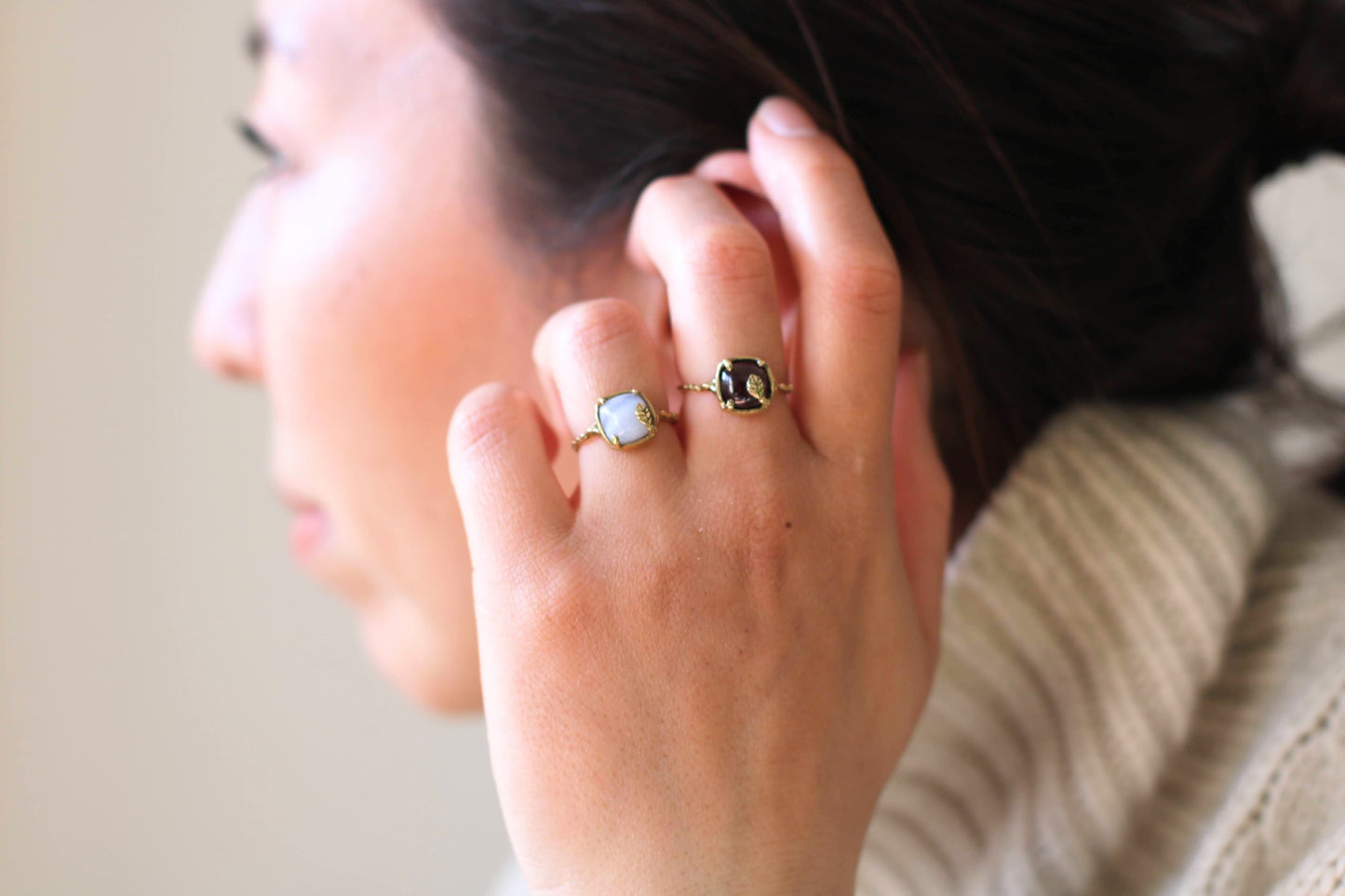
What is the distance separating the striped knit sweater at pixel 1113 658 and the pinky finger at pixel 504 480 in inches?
16.1

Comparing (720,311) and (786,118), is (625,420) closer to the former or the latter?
(720,311)

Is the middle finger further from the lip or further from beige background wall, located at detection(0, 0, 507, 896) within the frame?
beige background wall, located at detection(0, 0, 507, 896)

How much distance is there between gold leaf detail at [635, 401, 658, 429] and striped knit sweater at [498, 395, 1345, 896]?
380 millimetres

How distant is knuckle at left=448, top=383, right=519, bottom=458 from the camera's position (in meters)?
0.54

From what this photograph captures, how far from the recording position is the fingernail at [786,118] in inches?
24.0

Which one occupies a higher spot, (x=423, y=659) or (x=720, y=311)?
(x=720, y=311)

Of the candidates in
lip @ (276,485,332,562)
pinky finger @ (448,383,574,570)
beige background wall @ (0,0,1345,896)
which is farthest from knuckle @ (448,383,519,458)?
beige background wall @ (0,0,1345,896)

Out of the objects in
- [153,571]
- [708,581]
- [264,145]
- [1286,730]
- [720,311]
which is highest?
[264,145]

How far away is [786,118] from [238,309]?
543 mm

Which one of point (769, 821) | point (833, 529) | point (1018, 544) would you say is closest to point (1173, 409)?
point (1018, 544)

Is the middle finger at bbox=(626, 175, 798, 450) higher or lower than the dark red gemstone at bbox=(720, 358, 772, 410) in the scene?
higher

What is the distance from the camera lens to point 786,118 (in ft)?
2.03

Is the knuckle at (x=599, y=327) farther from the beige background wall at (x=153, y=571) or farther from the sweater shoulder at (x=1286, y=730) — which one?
the beige background wall at (x=153, y=571)

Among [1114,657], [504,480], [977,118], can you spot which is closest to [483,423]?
[504,480]
